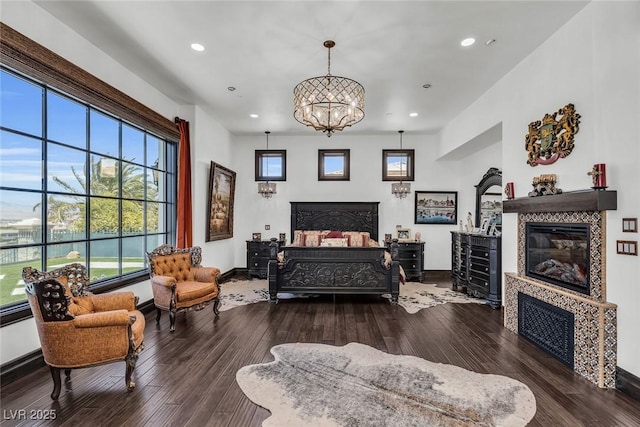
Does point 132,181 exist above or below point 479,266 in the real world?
above

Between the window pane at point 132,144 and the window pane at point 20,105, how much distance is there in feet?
4.36

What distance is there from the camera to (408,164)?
788cm

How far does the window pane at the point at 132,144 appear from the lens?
14.7 feet

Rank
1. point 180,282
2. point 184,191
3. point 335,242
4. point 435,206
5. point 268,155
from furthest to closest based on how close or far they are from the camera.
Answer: point 268,155 → point 435,206 → point 335,242 → point 184,191 → point 180,282

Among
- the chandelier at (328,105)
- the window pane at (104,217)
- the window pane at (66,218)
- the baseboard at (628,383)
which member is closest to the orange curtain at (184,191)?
the window pane at (104,217)

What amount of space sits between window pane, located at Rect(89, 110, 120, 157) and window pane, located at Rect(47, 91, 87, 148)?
0.41ft

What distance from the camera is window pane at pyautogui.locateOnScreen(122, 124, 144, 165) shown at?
4.49 m

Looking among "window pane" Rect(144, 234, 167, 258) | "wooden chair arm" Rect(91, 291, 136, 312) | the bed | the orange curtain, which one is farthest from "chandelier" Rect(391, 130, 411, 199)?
"wooden chair arm" Rect(91, 291, 136, 312)

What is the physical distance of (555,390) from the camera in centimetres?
259

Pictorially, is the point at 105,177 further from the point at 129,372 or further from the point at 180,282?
the point at 129,372

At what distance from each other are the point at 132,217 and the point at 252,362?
309cm

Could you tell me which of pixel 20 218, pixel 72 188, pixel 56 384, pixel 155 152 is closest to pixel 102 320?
pixel 56 384

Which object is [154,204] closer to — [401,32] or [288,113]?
[288,113]

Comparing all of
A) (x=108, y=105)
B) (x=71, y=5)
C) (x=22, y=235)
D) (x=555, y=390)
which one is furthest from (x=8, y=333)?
(x=555, y=390)
